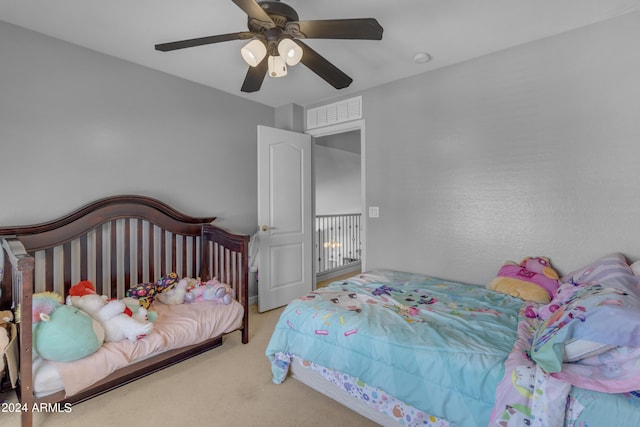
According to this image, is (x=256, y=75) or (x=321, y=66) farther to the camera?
(x=256, y=75)

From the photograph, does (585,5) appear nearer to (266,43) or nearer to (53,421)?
(266,43)

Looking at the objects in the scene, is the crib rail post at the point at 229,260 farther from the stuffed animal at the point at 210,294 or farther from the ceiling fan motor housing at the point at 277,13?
the ceiling fan motor housing at the point at 277,13

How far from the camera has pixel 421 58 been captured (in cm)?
259

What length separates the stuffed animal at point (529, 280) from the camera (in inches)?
82.5

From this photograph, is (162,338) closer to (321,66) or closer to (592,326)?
(321,66)

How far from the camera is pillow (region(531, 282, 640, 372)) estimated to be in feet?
3.57

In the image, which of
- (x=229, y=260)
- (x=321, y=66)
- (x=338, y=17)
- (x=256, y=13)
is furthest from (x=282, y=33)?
(x=229, y=260)

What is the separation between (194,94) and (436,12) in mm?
2314

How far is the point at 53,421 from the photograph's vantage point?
1.67m

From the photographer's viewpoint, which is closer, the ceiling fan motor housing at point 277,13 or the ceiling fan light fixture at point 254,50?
the ceiling fan motor housing at point 277,13

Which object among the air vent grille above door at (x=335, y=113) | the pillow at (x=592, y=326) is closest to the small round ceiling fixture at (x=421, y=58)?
the air vent grille above door at (x=335, y=113)

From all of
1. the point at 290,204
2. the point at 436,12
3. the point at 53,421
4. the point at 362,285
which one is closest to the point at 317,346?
the point at 362,285

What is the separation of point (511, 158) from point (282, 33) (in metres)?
2.02

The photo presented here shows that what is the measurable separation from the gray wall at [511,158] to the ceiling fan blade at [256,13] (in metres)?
1.88
